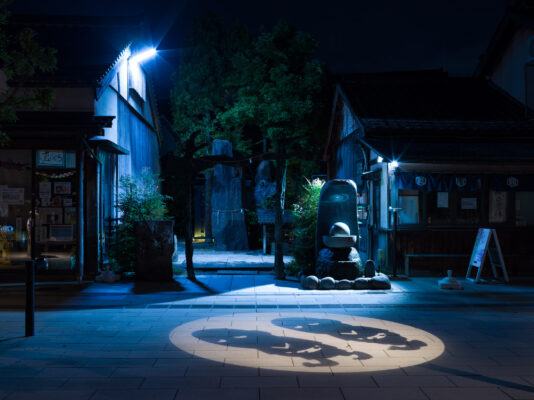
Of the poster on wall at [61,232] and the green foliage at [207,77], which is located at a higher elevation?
the green foliage at [207,77]

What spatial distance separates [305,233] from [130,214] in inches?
210

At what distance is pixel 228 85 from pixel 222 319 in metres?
20.3

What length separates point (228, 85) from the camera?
27.0 m

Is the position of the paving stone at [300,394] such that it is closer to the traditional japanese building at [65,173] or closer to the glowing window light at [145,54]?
the traditional japanese building at [65,173]

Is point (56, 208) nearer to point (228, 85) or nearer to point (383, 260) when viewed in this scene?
point (383, 260)

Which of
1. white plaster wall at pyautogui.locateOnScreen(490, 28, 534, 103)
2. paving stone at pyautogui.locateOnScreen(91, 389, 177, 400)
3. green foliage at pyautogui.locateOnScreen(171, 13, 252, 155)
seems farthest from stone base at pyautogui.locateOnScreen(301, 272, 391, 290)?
green foliage at pyautogui.locateOnScreen(171, 13, 252, 155)

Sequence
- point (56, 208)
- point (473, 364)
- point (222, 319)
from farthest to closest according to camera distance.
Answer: point (56, 208), point (222, 319), point (473, 364)

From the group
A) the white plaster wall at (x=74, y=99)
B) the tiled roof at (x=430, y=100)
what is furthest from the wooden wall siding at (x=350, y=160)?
the white plaster wall at (x=74, y=99)

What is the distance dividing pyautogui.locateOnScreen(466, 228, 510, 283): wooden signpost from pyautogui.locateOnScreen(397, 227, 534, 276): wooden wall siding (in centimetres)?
62

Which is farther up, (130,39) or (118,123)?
(130,39)

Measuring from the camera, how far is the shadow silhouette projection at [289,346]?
249 inches

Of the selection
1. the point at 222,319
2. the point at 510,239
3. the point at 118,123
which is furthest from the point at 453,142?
the point at 118,123

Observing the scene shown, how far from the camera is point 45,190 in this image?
13.1 metres

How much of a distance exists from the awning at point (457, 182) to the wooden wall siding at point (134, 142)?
961 cm
